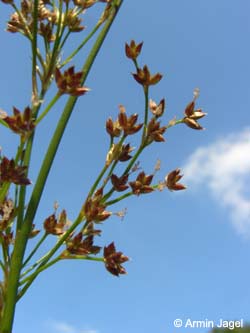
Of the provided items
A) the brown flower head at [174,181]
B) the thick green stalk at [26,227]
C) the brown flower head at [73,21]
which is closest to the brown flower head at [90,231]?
the thick green stalk at [26,227]

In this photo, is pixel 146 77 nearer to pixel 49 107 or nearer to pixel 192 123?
pixel 192 123

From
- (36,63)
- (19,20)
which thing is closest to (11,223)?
(36,63)

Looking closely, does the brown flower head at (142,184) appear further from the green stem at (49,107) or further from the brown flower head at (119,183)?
the green stem at (49,107)

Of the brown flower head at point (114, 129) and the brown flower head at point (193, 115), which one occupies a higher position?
the brown flower head at point (193, 115)

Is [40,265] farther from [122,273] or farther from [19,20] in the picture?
[19,20]

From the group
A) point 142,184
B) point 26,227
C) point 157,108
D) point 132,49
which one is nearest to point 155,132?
point 157,108

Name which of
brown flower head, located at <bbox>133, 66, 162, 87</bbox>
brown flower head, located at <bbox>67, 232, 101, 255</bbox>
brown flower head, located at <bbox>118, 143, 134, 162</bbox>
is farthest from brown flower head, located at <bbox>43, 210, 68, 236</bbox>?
brown flower head, located at <bbox>133, 66, 162, 87</bbox>
